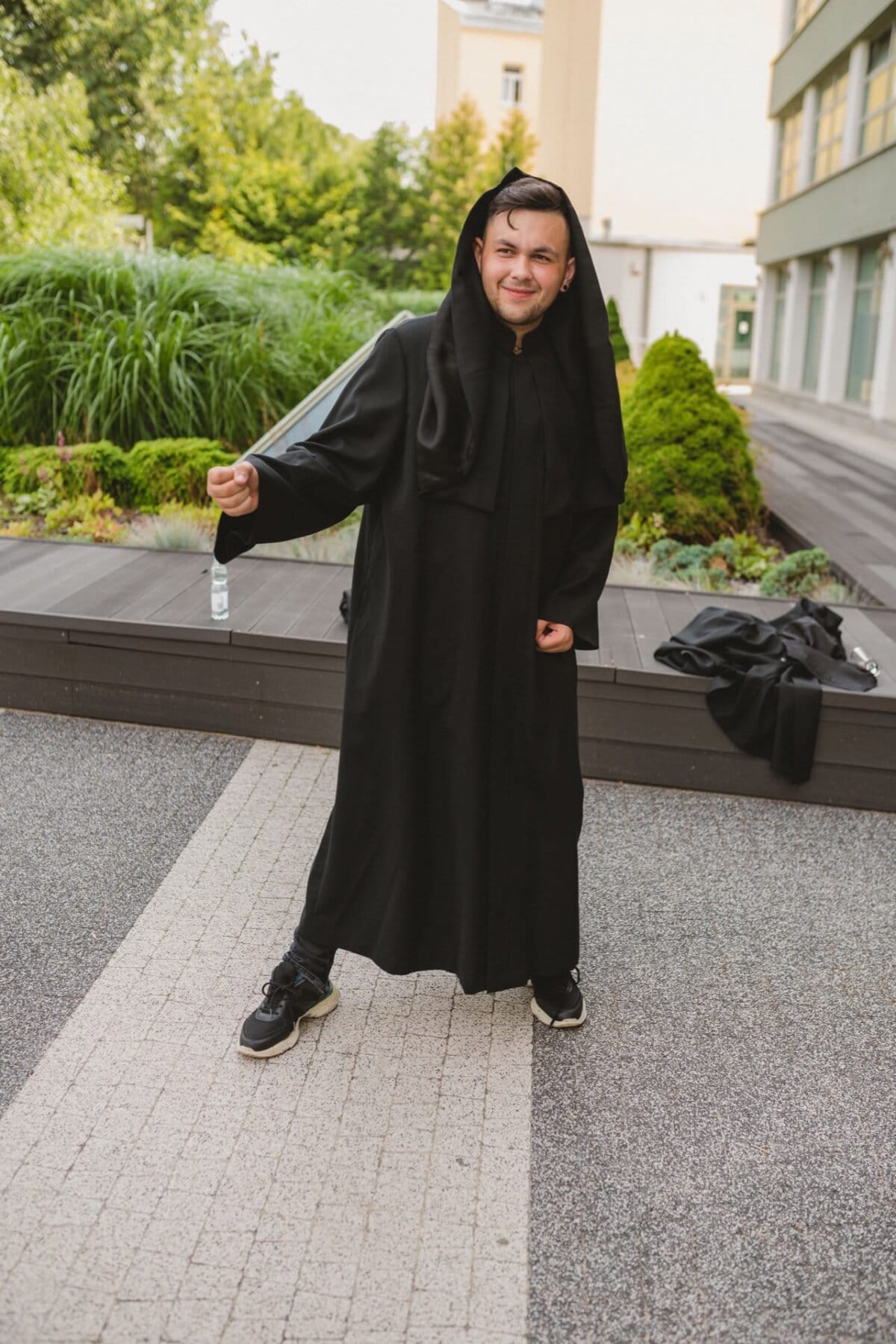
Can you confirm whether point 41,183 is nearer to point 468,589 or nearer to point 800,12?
point 800,12

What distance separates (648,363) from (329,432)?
17.3 ft

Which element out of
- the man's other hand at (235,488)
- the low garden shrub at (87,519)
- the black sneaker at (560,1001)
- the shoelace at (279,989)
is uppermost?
the man's other hand at (235,488)

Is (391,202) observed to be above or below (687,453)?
above

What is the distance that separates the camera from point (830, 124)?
19.3m

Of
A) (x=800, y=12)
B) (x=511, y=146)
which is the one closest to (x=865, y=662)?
(x=800, y=12)

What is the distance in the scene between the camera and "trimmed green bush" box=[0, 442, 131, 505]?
258 inches

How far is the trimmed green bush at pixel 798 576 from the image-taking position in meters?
5.55

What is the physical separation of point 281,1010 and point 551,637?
1059 mm

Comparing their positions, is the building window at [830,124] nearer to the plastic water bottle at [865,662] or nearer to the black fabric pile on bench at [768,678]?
the plastic water bottle at [865,662]

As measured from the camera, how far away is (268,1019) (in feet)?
8.11

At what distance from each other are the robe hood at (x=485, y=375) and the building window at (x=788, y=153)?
73.0 feet

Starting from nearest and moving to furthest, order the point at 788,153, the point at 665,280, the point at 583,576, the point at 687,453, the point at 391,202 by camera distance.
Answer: the point at 583,576 < the point at 687,453 < the point at 788,153 < the point at 665,280 < the point at 391,202

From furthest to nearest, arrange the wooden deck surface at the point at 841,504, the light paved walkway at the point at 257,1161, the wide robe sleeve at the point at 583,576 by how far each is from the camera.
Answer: the wooden deck surface at the point at 841,504
the wide robe sleeve at the point at 583,576
the light paved walkway at the point at 257,1161

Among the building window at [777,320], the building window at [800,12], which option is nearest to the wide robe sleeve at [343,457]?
the building window at [800,12]
